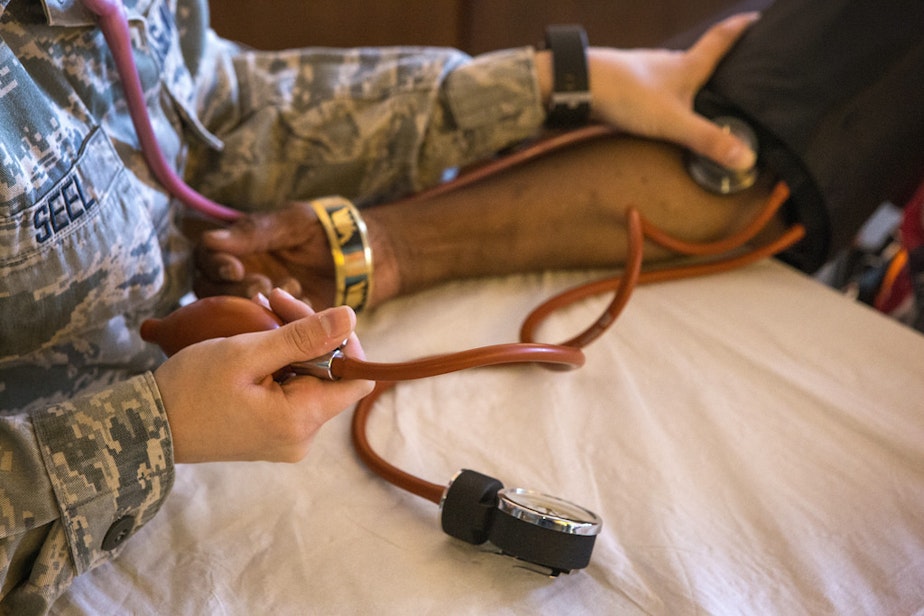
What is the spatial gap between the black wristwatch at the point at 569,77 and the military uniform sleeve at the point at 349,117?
2 centimetres

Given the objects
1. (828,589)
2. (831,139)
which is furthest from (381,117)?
(828,589)

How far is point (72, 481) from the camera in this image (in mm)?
481

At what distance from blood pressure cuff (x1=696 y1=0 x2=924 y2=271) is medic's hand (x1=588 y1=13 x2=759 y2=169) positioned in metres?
0.03

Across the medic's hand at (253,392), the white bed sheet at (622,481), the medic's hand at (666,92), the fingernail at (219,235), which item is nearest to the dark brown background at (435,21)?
the medic's hand at (666,92)

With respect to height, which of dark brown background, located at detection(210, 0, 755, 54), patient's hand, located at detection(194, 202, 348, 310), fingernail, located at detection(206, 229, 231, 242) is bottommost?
patient's hand, located at detection(194, 202, 348, 310)

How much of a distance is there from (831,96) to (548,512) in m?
0.50

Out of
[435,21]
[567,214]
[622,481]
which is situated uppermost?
[435,21]

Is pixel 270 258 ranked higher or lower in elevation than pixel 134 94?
lower

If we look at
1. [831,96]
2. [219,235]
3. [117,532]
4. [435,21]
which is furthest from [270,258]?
[435,21]

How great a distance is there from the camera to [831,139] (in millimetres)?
757

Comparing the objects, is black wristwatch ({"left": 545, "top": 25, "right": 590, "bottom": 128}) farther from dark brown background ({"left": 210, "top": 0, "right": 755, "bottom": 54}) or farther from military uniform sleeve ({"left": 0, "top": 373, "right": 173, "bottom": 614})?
military uniform sleeve ({"left": 0, "top": 373, "right": 173, "bottom": 614})

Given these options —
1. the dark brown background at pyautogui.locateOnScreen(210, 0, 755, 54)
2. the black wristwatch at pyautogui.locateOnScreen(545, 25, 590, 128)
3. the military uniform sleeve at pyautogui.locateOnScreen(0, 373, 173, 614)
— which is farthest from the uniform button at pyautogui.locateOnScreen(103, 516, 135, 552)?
the dark brown background at pyautogui.locateOnScreen(210, 0, 755, 54)

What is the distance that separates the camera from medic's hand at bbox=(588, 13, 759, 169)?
2.50 ft

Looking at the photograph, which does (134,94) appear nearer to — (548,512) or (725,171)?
(548,512)
